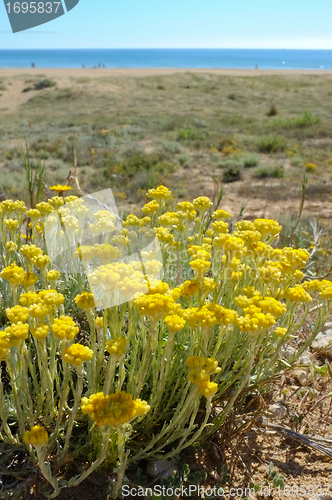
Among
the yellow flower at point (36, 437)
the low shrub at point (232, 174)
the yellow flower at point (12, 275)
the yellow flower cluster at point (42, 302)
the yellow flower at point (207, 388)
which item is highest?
the yellow flower at point (12, 275)

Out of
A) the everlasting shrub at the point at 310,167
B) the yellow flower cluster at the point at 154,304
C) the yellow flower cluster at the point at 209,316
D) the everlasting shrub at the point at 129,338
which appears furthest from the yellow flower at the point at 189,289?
the everlasting shrub at the point at 310,167

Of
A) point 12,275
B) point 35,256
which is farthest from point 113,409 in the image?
point 35,256

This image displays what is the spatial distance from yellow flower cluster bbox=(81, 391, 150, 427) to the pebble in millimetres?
720

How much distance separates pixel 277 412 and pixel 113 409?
4.58ft

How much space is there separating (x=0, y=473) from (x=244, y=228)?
5.53 feet

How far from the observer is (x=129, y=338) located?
1611 millimetres

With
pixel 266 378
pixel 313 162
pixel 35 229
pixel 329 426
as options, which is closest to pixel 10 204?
pixel 35 229

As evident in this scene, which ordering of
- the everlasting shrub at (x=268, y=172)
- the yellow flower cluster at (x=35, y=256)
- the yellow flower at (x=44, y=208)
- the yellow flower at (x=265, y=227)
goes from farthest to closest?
the everlasting shrub at (x=268, y=172) → the yellow flower at (x=44, y=208) → the yellow flower at (x=265, y=227) → the yellow flower cluster at (x=35, y=256)

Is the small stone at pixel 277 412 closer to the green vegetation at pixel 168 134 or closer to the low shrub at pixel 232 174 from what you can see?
the green vegetation at pixel 168 134

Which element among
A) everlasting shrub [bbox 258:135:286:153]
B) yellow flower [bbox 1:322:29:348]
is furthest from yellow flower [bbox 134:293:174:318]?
everlasting shrub [bbox 258:135:286:153]

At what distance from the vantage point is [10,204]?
230 centimetres

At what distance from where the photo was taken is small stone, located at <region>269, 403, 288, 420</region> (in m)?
2.30

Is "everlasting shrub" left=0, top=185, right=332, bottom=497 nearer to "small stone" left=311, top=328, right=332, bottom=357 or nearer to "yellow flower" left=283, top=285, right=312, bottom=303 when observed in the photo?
"yellow flower" left=283, top=285, right=312, bottom=303

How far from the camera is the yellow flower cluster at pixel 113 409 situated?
1250mm
